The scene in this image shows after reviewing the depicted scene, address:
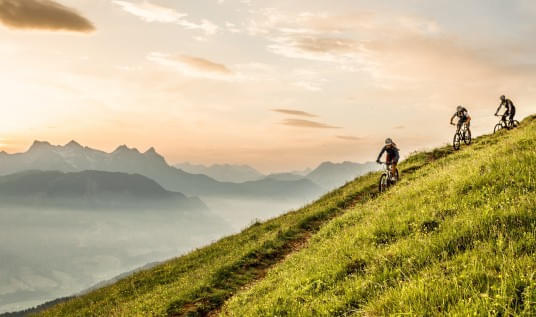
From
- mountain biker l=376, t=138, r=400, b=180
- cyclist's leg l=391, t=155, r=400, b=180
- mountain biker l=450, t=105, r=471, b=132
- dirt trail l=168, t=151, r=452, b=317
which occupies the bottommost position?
dirt trail l=168, t=151, r=452, b=317

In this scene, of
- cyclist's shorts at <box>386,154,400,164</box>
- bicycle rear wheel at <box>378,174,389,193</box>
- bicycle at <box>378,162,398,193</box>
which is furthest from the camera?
bicycle rear wheel at <box>378,174,389,193</box>

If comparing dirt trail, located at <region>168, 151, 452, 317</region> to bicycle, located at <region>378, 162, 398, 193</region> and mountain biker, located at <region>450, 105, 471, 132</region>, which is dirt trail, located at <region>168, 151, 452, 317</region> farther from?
mountain biker, located at <region>450, 105, 471, 132</region>

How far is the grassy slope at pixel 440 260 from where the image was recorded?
17.7ft

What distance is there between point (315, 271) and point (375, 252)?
1802 millimetres

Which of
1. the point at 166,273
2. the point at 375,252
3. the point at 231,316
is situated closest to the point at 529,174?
the point at 375,252

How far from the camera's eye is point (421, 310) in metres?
5.38

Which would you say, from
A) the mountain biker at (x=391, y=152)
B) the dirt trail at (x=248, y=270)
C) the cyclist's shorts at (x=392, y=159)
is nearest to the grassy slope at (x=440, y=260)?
the dirt trail at (x=248, y=270)

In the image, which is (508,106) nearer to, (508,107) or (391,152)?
(508,107)

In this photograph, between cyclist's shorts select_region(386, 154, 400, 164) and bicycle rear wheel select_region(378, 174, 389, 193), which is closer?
cyclist's shorts select_region(386, 154, 400, 164)

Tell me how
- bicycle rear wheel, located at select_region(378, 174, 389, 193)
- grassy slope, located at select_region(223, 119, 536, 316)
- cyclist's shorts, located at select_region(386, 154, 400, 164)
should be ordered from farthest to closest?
1. bicycle rear wheel, located at select_region(378, 174, 389, 193)
2. cyclist's shorts, located at select_region(386, 154, 400, 164)
3. grassy slope, located at select_region(223, 119, 536, 316)

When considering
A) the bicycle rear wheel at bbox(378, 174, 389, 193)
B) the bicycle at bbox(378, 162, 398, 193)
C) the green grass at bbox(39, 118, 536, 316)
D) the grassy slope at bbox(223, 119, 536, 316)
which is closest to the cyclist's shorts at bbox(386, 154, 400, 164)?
the bicycle at bbox(378, 162, 398, 193)

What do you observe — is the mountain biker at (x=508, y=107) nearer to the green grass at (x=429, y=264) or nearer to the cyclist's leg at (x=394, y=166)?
the cyclist's leg at (x=394, y=166)

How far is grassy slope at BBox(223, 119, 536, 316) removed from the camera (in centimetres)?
540

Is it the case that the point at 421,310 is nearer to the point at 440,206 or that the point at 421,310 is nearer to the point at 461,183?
the point at 440,206
